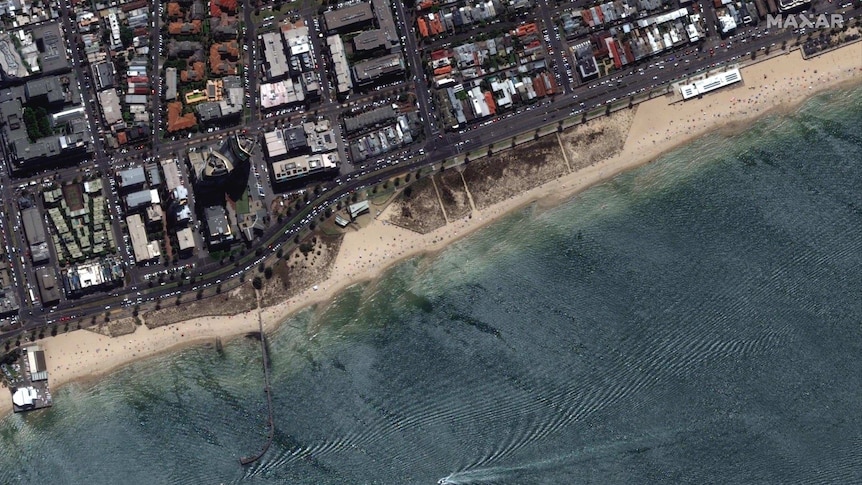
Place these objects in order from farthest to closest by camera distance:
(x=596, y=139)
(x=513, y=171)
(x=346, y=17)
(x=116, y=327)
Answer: (x=596, y=139) → (x=346, y=17) → (x=513, y=171) → (x=116, y=327)

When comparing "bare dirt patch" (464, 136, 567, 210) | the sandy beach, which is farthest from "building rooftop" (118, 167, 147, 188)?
"bare dirt patch" (464, 136, 567, 210)

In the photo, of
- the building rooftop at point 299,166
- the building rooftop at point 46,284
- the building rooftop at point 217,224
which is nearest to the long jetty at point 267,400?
the building rooftop at point 217,224

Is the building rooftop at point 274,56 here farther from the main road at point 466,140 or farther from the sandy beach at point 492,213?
the sandy beach at point 492,213

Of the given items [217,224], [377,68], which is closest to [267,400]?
[217,224]

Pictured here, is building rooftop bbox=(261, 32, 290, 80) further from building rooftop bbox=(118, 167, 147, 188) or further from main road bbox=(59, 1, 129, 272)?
main road bbox=(59, 1, 129, 272)

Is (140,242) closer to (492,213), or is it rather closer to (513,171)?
(492,213)

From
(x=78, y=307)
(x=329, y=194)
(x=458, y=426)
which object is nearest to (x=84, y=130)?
(x=78, y=307)
